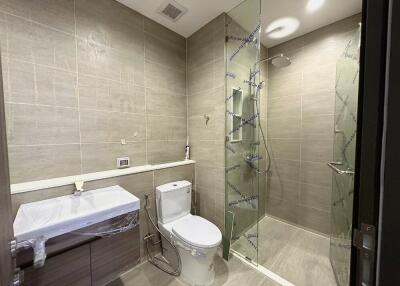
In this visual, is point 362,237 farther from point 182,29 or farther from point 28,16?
point 182,29

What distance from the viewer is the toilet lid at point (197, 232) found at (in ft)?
4.64

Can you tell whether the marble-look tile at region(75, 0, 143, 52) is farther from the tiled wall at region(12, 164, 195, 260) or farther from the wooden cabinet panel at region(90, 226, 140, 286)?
the wooden cabinet panel at region(90, 226, 140, 286)

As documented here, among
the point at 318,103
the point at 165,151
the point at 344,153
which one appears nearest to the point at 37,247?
the point at 165,151

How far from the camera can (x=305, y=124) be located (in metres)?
2.26

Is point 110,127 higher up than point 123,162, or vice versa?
point 110,127

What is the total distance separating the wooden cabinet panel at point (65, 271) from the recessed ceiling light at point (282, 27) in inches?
117

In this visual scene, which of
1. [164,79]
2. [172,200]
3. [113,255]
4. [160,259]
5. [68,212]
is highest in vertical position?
[164,79]

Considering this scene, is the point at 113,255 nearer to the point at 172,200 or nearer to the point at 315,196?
the point at 172,200

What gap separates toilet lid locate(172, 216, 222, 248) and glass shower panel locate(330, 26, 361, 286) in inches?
39.4

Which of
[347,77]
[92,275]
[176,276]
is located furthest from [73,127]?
[347,77]

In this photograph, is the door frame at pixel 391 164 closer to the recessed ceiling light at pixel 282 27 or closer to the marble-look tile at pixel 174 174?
the marble-look tile at pixel 174 174

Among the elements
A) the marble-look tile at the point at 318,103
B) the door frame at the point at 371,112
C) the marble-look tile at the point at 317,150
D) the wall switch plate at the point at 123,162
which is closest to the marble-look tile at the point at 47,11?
the wall switch plate at the point at 123,162

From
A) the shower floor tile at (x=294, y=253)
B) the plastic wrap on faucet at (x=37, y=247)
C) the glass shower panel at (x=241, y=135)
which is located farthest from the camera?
the glass shower panel at (x=241, y=135)

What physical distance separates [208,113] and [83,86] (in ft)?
4.05
